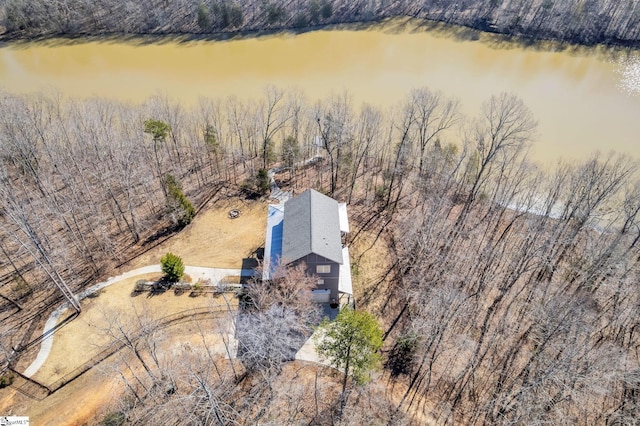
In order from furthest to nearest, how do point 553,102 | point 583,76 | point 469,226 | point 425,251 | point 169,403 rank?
point 583,76
point 553,102
point 469,226
point 425,251
point 169,403

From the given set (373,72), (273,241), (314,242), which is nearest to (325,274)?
(314,242)

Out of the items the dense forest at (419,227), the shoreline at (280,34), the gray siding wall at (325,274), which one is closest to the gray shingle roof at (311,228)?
the gray siding wall at (325,274)

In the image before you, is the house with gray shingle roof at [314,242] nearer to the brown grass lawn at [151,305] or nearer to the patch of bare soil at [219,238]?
the brown grass lawn at [151,305]

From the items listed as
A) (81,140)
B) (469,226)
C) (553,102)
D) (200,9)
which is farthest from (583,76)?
(81,140)

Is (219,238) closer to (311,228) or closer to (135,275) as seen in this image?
(135,275)

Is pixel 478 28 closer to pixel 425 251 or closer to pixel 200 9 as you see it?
pixel 200 9

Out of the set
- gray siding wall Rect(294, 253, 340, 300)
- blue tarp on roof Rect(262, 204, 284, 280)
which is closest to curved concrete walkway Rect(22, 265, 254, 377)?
blue tarp on roof Rect(262, 204, 284, 280)
